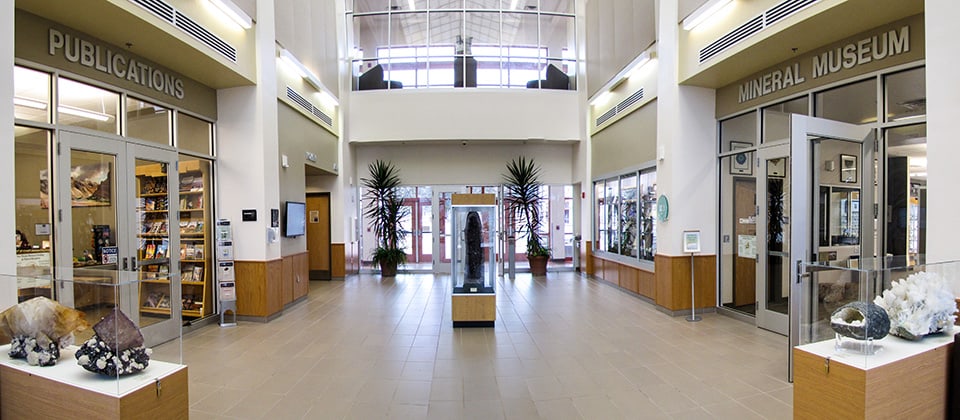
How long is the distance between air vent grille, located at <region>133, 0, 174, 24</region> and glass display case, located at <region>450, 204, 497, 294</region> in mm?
3448

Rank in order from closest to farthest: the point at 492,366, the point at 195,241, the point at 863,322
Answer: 1. the point at 863,322
2. the point at 492,366
3. the point at 195,241

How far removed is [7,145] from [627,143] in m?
7.19

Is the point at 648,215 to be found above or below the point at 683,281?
above

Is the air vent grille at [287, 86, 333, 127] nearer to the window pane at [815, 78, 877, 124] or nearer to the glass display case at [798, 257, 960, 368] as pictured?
the glass display case at [798, 257, 960, 368]

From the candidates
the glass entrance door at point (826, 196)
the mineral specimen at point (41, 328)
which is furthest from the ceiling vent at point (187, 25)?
the glass entrance door at point (826, 196)

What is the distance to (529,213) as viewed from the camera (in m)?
9.30

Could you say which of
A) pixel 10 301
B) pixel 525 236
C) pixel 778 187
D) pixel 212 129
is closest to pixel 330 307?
pixel 212 129

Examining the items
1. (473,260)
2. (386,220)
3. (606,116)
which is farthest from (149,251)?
(606,116)

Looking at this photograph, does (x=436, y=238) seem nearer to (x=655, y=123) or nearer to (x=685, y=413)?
(x=655, y=123)

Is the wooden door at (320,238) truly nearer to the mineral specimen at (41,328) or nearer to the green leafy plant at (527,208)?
the green leafy plant at (527,208)

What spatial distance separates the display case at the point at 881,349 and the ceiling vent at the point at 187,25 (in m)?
5.43

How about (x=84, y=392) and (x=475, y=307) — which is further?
(x=475, y=307)

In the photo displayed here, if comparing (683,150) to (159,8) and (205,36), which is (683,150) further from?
(159,8)

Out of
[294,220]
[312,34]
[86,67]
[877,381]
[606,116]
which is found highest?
[312,34]
